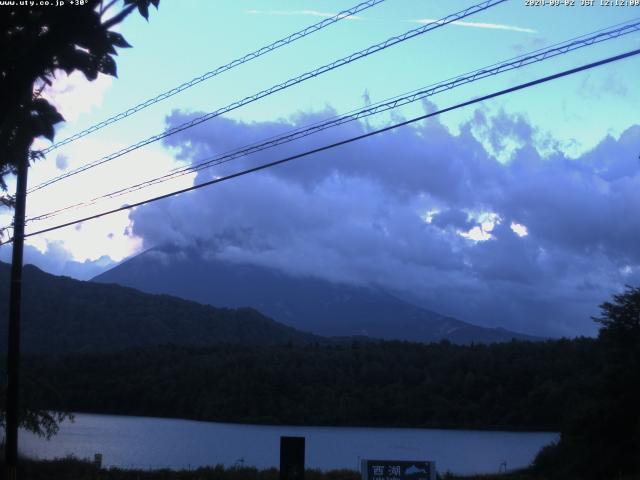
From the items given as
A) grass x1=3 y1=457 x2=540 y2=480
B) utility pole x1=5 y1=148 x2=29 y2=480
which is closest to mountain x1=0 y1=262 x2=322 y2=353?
grass x1=3 y1=457 x2=540 y2=480

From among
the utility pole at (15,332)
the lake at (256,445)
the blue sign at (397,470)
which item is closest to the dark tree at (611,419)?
the lake at (256,445)

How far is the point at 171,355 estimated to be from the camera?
270 ft

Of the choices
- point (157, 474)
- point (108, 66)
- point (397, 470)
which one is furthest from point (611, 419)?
point (108, 66)

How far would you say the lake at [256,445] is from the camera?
1527 inches

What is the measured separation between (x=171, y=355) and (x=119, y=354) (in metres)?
6.14

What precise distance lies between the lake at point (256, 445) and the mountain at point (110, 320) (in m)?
15.6

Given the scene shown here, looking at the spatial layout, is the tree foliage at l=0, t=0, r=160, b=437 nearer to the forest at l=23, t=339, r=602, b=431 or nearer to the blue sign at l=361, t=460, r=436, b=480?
the blue sign at l=361, t=460, r=436, b=480

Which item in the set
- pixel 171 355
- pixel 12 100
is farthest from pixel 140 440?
pixel 12 100

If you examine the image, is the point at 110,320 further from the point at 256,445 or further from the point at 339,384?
the point at 256,445

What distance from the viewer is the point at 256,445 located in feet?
164

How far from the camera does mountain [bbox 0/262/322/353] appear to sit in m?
84.2

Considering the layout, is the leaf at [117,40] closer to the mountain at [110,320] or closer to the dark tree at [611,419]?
the dark tree at [611,419]

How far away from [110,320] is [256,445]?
5675 centimetres

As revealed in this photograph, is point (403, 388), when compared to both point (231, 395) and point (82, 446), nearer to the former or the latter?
point (231, 395)
